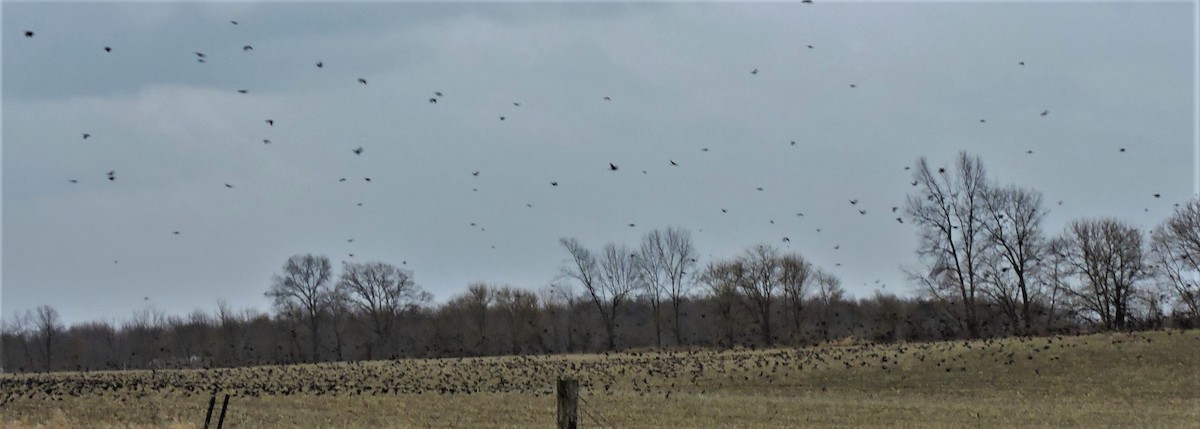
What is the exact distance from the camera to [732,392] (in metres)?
39.9

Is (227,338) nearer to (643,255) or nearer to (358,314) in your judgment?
(358,314)

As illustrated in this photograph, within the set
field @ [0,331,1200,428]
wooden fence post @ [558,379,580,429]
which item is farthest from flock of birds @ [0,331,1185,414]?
wooden fence post @ [558,379,580,429]

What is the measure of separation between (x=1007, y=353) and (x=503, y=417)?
28.2 meters

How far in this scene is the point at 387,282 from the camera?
118 m

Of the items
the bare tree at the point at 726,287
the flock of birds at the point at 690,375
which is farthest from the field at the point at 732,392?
the bare tree at the point at 726,287

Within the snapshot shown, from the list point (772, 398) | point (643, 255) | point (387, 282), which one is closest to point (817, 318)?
point (643, 255)

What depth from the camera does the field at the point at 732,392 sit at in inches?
1085

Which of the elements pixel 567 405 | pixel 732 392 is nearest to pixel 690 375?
pixel 732 392

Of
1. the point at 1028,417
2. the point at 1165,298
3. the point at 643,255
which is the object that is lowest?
the point at 1028,417

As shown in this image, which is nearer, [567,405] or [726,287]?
[567,405]

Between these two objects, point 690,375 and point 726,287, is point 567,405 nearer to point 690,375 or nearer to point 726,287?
point 690,375

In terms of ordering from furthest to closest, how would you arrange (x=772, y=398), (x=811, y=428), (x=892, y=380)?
(x=892, y=380) < (x=772, y=398) < (x=811, y=428)

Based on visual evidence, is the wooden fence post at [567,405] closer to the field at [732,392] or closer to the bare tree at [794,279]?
the field at [732,392]

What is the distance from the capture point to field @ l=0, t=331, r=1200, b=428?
27.6 meters
